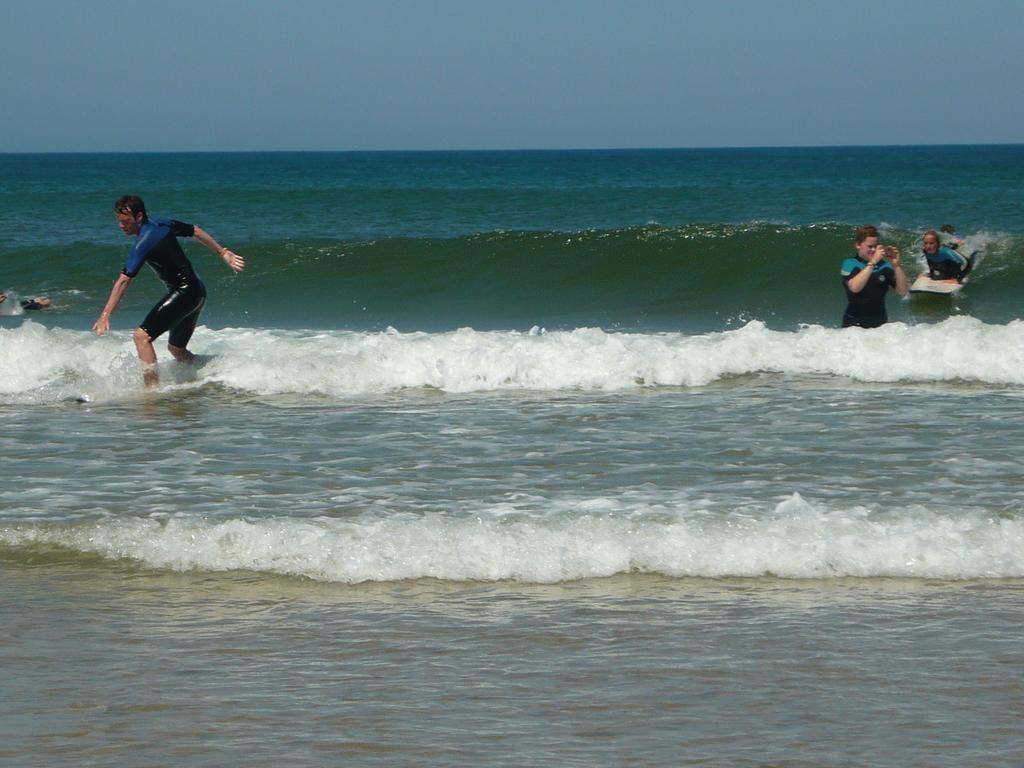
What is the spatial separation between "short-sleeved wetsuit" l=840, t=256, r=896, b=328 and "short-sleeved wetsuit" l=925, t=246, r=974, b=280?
5.62 meters

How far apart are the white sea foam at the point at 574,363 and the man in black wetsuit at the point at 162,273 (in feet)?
1.41

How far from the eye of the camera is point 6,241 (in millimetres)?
29031

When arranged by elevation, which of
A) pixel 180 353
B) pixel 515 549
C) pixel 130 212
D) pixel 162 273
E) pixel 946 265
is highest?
pixel 130 212

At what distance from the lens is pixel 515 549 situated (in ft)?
19.7

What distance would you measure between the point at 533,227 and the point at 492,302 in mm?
15694

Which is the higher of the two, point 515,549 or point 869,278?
point 869,278

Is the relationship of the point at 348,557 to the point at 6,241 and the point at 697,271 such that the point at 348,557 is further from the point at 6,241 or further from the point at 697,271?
the point at 6,241

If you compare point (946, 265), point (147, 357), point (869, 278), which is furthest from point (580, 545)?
point (946, 265)

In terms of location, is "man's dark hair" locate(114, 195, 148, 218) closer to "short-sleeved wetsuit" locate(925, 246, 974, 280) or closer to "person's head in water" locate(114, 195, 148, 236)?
"person's head in water" locate(114, 195, 148, 236)

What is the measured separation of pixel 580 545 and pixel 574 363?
5.44 metres

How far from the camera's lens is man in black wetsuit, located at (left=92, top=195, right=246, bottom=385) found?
9945 mm

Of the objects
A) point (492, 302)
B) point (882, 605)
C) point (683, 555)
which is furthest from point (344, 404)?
point (492, 302)

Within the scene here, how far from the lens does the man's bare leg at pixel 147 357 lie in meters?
10.5

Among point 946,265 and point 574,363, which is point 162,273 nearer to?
point 574,363
